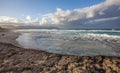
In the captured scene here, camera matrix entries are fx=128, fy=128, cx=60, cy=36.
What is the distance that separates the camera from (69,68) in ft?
18.5

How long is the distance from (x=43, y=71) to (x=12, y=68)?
1.45 m

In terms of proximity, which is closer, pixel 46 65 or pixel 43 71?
pixel 43 71

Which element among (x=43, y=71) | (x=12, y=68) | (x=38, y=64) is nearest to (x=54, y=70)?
(x=43, y=71)

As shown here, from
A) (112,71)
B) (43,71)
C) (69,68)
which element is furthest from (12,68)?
(112,71)

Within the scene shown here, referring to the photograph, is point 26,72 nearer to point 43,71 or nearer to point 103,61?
point 43,71

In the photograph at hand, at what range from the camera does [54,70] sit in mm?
5406

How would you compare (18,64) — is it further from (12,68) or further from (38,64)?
(38,64)

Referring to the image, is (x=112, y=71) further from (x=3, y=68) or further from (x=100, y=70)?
(x=3, y=68)

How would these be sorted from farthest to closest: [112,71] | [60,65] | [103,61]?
1. [103,61]
2. [60,65]
3. [112,71]

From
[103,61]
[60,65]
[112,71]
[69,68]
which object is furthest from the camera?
[103,61]

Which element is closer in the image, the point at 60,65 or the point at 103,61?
the point at 60,65

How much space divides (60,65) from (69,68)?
0.56m

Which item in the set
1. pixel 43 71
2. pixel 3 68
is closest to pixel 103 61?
pixel 43 71

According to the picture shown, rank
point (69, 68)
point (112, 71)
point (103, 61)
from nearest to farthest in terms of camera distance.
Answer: point (112, 71) < point (69, 68) < point (103, 61)
